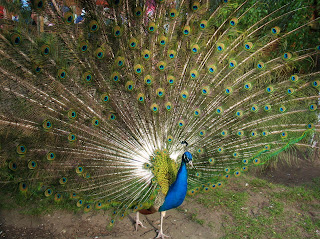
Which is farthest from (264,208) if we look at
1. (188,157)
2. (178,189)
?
(188,157)

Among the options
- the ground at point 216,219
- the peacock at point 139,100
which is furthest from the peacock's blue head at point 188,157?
the ground at point 216,219

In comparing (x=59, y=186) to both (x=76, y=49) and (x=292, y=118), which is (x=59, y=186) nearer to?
(x=76, y=49)

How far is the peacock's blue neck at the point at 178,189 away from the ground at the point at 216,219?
2.33 ft

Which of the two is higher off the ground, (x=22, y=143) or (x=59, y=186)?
(x=22, y=143)

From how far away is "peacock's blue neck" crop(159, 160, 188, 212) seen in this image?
3213 millimetres

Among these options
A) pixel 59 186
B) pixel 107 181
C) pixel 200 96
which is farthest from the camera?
pixel 200 96

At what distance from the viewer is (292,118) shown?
3758mm

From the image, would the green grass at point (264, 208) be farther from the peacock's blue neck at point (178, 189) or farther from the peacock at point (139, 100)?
the peacock's blue neck at point (178, 189)

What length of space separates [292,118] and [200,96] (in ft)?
4.47

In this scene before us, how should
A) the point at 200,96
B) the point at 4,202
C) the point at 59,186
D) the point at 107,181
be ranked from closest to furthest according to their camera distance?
the point at 59,186
the point at 107,181
the point at 200,96
the point at 4,202

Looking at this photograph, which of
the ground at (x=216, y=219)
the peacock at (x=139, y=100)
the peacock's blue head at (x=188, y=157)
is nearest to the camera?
the peacock at (x=139, y=100)

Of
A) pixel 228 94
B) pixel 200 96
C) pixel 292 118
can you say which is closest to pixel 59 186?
pixel 200 96

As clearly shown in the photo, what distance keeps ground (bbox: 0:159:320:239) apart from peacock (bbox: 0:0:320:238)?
56 centimetres

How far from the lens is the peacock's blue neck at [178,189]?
3213 mm
